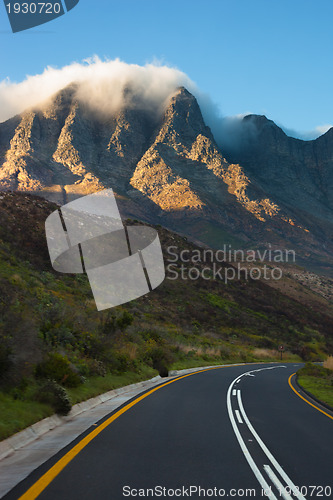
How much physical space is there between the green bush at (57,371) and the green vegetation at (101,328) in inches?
1.0

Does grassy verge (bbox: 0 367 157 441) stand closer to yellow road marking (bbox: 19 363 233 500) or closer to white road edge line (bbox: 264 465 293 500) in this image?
yellow road marking (bbox: 19 363 233 500)

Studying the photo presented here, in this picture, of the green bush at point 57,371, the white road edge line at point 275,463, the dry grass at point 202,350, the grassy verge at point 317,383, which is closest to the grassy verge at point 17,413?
the green bush at point 57,371

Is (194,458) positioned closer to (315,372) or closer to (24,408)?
(24,408)

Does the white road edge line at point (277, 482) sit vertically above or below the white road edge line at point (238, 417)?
above

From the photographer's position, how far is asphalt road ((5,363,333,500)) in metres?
5.46

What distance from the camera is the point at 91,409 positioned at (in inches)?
450

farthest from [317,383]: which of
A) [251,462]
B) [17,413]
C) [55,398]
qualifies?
[17,413]

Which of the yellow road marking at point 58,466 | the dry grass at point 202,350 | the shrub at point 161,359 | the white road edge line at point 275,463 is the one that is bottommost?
the dry grass at point 202,350

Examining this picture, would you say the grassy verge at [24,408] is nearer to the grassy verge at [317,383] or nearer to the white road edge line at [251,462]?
the white road edge line at [251,462]

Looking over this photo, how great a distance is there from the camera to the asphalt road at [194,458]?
5465 millimetres

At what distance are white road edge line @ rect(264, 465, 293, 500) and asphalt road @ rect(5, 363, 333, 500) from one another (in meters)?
0.01

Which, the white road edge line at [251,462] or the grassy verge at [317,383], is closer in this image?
the white road edge line at [251,462]

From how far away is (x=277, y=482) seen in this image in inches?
237

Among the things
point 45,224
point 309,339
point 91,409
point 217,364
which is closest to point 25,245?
point 45,224
